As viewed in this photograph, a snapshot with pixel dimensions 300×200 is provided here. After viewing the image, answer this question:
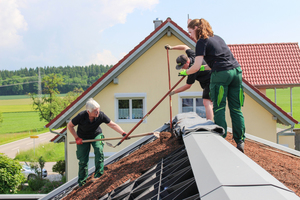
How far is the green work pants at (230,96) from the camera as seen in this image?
3341 millimetres

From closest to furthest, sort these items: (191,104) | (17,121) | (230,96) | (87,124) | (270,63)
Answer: (230,96), (87,124), (191,104), (270,63), (17,121)

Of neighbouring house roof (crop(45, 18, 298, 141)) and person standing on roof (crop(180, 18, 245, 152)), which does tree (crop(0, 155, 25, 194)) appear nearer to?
neighbouring house roof (crop(45, 18, 298, 141))

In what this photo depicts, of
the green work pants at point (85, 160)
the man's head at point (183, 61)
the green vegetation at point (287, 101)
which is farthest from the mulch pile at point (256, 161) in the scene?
the green vegetation at point (287, 101)

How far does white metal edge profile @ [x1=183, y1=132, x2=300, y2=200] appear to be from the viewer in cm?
121

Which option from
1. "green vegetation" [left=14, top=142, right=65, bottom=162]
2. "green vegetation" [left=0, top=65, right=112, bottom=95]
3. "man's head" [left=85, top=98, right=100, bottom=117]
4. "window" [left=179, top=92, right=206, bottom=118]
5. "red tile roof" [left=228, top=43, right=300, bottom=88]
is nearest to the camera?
"man's head" [left=85, top=98, right=100, bottom=117]

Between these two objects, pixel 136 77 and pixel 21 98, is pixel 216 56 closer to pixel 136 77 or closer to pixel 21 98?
pixel 136 77

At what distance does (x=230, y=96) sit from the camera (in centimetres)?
351

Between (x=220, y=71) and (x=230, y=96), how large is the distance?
1.28ft

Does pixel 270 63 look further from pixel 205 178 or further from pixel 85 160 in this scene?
pixel 205 178

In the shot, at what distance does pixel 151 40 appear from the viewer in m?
11.0

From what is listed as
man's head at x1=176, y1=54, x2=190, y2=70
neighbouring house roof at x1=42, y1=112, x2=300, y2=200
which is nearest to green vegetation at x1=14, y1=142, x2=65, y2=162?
man's head at x1=176, y1=54, x2=190, y2=70

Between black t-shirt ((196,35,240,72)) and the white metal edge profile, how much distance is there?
1.53m

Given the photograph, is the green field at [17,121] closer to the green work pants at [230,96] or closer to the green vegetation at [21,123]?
the green vegetation at [21,123]

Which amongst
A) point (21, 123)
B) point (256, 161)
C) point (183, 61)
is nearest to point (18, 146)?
point (21, 123)
